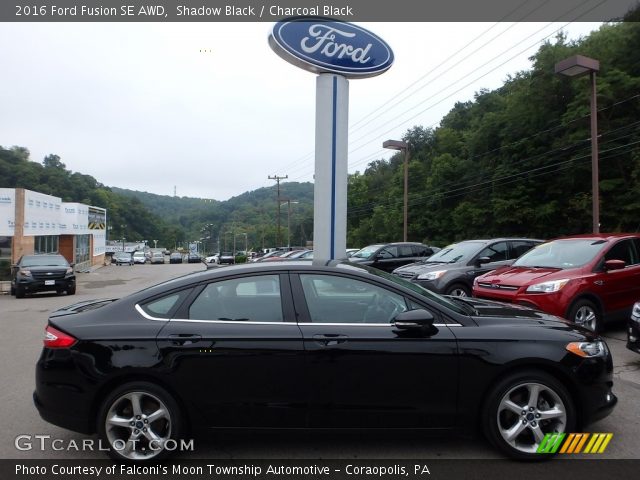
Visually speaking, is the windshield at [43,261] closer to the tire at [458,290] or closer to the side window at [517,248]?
the tire at [458,290]

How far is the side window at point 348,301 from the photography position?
3854 mm

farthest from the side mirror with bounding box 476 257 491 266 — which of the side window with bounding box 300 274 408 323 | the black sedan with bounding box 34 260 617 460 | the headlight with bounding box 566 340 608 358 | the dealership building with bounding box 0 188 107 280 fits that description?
the dealership building with bounding box 0 188 107 280

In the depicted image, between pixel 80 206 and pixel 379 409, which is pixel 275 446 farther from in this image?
pixel 80 206

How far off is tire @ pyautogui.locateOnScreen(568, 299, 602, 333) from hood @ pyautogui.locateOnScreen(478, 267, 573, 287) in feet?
1.58

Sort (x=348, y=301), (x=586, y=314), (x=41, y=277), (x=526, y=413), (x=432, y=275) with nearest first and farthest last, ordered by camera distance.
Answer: (x=526, y=413), (x=348, y=301), (x=586, y=314), (x=432, y=275), (x=41, y=277)

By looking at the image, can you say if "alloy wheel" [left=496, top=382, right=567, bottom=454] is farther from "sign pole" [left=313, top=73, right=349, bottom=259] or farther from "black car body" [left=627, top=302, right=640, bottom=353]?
"sign pole" [left=313, top=73, right=349, bottom=259]

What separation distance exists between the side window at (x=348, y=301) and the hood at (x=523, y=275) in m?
4.35

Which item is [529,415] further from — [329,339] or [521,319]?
[329,339]

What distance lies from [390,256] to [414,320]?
44.0ft

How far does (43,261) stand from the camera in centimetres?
1788

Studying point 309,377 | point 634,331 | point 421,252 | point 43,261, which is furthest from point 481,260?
point 43,261

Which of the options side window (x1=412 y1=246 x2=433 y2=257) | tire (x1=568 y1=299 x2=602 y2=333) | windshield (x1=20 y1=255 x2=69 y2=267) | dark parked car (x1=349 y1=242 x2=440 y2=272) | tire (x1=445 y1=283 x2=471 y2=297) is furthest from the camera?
windshield (x1=20 y1=255 x2=69 y2=267)

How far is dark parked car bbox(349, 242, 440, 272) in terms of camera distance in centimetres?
1659

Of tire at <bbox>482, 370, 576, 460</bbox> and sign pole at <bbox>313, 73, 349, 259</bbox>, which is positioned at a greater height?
sign pole at <bbox>313, 73, 349, 259</bbox>
